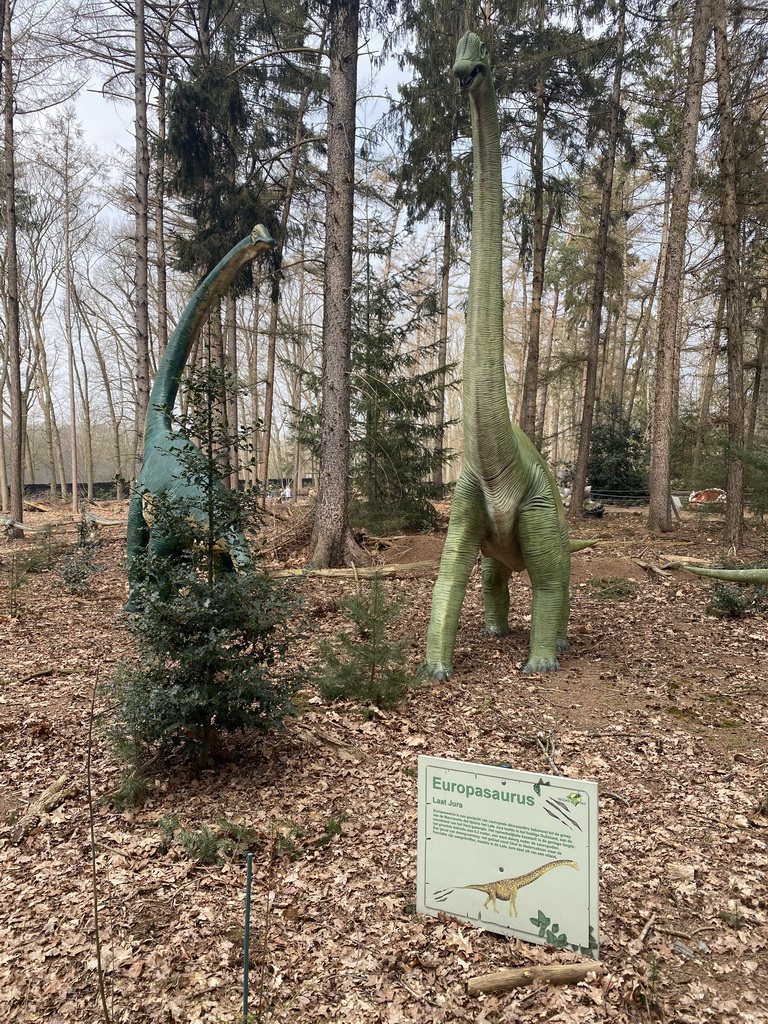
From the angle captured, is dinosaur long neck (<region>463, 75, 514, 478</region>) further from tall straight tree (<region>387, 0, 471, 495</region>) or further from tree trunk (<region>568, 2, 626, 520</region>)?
tree trunk (<region>568, 2, 626, 520</region>)

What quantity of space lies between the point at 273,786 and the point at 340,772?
41 centimetres

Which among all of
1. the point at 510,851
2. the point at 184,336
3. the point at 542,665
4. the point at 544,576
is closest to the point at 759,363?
the point at 544,576

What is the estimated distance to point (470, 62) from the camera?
402cm

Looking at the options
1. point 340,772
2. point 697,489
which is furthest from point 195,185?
point 697,489

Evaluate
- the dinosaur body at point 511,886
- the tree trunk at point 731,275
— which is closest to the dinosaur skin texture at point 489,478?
the dinosaur body at point 511,886

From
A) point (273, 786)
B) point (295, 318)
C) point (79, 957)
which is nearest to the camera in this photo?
point (79, 957)

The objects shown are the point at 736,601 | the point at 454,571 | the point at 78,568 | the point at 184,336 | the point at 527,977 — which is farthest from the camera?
the point at 78,568

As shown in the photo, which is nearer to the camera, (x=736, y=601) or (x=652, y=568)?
(x=736, y=601)

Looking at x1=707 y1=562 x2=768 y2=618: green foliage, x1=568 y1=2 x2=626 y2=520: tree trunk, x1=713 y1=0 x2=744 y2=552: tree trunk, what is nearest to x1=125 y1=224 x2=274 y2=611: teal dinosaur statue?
x1=707 y1=562 x2=768 y2=618: green foliage

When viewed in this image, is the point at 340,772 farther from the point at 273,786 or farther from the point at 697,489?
the point at 697,489

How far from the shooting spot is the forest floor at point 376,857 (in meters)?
2.27

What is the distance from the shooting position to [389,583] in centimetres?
927

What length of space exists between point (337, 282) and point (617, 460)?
13211 mm

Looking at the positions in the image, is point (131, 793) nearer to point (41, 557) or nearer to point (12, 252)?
point (41, 557)
